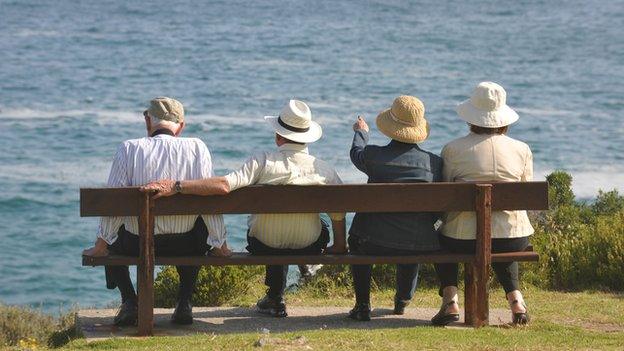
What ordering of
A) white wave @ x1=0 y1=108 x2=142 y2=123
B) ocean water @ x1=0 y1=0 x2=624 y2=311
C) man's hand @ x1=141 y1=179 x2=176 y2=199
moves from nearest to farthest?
man's hand @ x1=141 y1=179 x2=176 y2=199 → ocean water @ x1=0 y1=0 x2=624 y2=311 → white wave @ x1=0 y1=108 x2=142 y2=123

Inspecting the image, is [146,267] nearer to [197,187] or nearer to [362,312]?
[197,187]

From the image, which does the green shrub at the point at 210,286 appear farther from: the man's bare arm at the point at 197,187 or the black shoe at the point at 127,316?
the man's bare arm at the point at 197,187

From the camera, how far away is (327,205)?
735cm

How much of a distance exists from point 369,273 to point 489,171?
954 mm

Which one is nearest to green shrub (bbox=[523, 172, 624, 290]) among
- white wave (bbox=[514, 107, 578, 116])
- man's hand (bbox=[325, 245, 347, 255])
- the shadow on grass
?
the shadow on grass

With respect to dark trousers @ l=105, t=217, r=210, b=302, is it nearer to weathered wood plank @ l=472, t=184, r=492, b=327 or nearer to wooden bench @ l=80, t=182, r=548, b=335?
wooden bench @ l=80, t=182, r=548, b=335

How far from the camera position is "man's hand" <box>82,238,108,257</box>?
24.1 ft

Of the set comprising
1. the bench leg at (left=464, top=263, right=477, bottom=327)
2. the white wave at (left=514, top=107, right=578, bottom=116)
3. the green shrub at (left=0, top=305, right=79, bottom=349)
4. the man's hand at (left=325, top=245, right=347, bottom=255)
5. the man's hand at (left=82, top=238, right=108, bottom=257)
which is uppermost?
the white wave at (left=514, top=107, right=578, bottom=116)

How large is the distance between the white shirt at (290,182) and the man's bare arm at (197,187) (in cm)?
34

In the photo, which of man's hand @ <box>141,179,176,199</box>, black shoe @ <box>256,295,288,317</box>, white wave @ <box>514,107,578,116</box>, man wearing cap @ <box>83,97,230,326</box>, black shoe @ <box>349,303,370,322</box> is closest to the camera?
man's hand @ <box>141,179,176,199</box>

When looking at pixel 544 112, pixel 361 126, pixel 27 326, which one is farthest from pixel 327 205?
pixel 544 112

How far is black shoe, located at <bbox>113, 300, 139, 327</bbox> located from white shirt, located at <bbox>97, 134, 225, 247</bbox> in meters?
0.44

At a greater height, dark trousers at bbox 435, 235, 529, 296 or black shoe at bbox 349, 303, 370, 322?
dark trousers at bbox 435, 235, 529, 296

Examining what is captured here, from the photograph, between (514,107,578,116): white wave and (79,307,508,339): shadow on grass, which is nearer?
(79,307,508,339): shadow on grass
